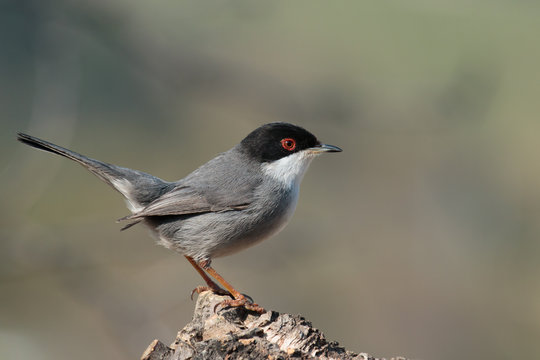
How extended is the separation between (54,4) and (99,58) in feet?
4.38

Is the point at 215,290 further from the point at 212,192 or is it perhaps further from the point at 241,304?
the point at 212,192

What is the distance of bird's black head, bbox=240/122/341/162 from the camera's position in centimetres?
542

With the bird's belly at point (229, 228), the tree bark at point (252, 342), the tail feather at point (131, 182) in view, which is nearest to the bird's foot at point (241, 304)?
the tree bark at point (252, 342)

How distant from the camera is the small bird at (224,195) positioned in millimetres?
5147

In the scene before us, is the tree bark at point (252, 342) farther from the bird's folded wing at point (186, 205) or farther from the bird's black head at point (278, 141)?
the bird's black head at point (278, 141)

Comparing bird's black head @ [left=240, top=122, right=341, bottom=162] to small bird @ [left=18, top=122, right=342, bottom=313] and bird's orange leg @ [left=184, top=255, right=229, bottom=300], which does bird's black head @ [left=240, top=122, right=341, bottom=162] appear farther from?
bird's orange leg @ [left=184, top=255, right=229, bottom=300]

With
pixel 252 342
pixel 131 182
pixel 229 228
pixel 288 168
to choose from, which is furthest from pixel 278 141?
pixel 252 342

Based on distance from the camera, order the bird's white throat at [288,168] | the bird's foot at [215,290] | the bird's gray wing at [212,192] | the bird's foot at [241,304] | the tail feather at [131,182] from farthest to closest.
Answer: the tail feather at [131,182] → the bird's white throat at [288,168] → the bird's gray wing at [212,192] → the bird's foot at [215,290] → the bird's foot at [241,304]

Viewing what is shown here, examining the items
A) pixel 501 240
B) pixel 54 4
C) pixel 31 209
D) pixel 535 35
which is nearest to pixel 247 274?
pixel 31 209

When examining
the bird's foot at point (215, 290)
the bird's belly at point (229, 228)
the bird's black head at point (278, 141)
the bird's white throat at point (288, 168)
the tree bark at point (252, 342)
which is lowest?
the tree bark at point (252, 342)

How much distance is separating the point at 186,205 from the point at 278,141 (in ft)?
3.28

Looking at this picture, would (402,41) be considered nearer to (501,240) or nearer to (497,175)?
(497,175)

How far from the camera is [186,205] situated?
5207 millimetres

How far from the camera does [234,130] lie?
13406mm
